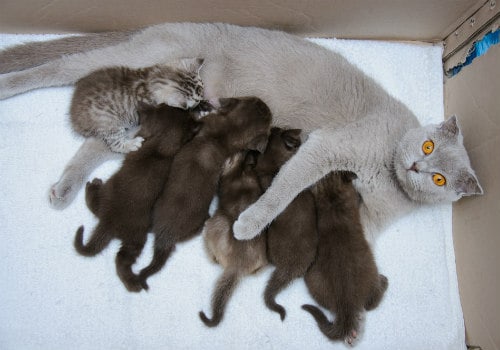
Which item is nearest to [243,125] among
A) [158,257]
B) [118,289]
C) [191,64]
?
[191,64]

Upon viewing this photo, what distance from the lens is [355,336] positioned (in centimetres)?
153

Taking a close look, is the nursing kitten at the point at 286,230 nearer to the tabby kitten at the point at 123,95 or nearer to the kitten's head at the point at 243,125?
the kitten's head at the point at 243,125

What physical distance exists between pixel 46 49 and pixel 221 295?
1.08 m

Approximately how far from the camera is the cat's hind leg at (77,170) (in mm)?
1626

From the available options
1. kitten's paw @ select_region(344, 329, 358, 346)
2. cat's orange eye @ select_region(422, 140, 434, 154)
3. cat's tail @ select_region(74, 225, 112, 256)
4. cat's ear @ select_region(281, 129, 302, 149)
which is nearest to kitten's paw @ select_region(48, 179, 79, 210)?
cat's tail @ select_region(74, 225, 112, 256)

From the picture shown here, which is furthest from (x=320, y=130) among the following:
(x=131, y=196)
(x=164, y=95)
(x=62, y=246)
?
(x=62, y=246)

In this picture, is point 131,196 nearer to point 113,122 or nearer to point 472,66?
point 113,122

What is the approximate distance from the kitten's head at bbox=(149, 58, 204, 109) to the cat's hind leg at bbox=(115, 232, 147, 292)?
48 cm

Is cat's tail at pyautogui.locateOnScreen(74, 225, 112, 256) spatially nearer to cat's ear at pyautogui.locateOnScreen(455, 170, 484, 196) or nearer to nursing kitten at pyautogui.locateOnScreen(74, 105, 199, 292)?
nursing kitten at pyautogui.locateOnScreen(74, 105, 199, 292)

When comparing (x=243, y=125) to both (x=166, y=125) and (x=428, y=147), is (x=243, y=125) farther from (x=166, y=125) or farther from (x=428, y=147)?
(x=428, y=147)

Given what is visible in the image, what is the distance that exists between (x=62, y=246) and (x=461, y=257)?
1489 mm

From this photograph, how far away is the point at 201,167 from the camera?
4.90 feet

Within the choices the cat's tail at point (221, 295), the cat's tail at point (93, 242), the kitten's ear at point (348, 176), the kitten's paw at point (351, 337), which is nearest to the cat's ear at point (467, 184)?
the kitten's ear at point (348, 176)

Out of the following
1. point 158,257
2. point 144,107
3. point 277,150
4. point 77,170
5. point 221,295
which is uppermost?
point 144,107
